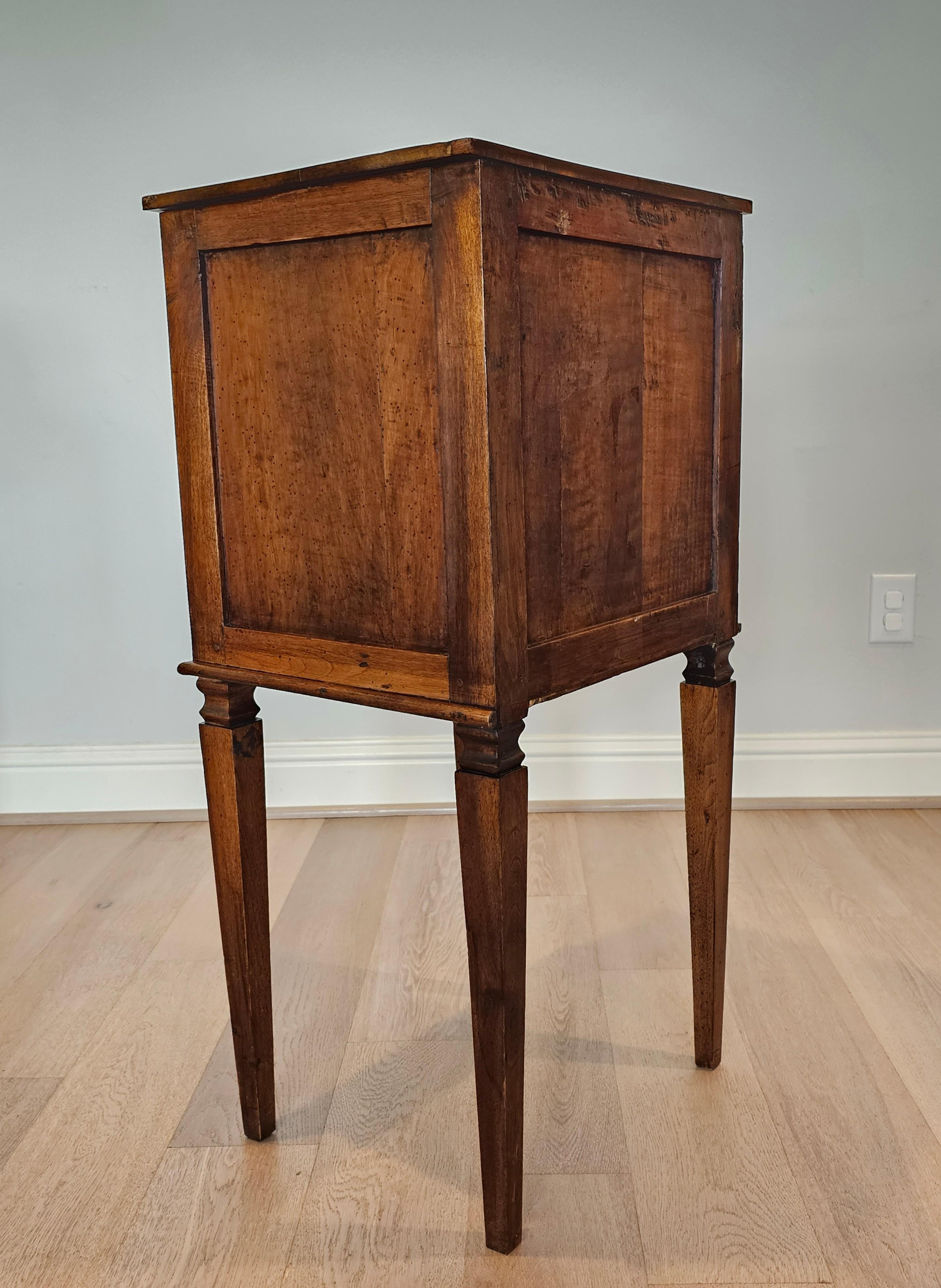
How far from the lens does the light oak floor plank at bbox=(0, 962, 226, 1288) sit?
98 centimetres

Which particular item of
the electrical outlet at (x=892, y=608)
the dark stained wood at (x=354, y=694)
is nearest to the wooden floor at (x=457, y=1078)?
the electrical outlet at (x=892, y=608)

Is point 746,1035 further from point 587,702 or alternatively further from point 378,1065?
point 587,702

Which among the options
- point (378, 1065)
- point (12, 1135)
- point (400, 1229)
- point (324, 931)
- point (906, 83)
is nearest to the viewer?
point (400, 1229)

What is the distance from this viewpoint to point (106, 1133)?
1146 millimetres

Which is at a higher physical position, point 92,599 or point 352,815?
point 92,599

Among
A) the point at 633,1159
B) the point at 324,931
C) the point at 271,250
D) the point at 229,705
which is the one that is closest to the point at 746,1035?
the point at 633,1159

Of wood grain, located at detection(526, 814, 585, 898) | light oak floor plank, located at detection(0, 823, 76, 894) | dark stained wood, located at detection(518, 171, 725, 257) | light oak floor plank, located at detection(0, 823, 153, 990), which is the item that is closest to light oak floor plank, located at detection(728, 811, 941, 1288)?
wood grain, located at detection(526, 814, 585, 898)

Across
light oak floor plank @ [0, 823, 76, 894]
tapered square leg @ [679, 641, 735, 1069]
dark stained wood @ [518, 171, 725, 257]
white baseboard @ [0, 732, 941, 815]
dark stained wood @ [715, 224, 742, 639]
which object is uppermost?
dark stained wood @ [518, 171, 725, 257]

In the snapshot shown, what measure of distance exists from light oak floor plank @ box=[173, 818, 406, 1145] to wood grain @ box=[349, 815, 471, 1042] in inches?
0.7

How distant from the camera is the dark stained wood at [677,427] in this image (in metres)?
0.99

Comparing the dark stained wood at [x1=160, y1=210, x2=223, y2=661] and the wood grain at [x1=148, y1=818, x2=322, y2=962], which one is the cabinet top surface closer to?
the dark stained wood at [x1=160, y1=210, x2=223, y2=661]

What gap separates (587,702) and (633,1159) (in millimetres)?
1013

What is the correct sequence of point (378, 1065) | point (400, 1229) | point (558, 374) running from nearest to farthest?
point (558, 374) → point (400, 1229) → point (378, 1065)

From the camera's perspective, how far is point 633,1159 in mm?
1080
